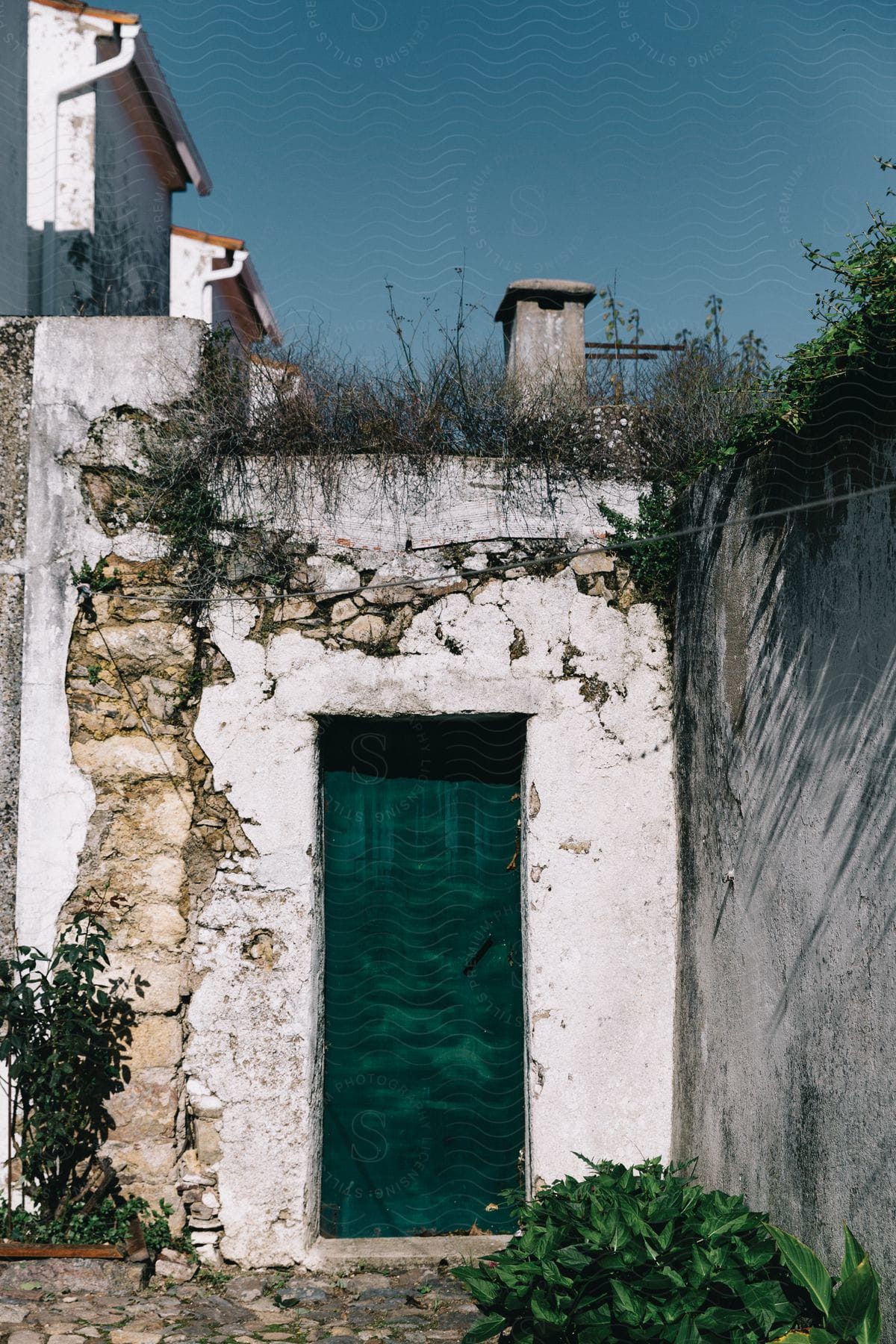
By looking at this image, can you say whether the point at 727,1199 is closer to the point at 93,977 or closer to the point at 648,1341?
the point at 648,1341

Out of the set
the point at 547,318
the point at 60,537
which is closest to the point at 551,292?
the point at 547,318

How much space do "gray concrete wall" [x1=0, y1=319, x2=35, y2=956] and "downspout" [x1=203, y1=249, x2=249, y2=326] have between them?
411cm

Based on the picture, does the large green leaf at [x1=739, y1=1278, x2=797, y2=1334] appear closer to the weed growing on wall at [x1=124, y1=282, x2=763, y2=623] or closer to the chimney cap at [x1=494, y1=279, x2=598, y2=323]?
the weed growing on wall at [x1=124, y1=282, x2=763, y2=623]

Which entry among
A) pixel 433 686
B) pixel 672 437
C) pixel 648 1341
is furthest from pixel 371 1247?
pixel 672 437

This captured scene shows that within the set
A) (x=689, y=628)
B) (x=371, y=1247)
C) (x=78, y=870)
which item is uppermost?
(x=689, y=628)

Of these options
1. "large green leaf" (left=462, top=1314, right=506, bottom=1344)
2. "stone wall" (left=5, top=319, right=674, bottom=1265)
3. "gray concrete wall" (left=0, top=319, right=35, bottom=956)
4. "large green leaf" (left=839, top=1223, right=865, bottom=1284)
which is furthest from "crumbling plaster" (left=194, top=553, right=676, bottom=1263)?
"large green leaf" (left=839, top=1223, right=865, bottom=1284)

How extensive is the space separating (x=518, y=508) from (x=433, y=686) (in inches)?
35.8

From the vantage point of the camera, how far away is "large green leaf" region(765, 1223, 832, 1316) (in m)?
2.86

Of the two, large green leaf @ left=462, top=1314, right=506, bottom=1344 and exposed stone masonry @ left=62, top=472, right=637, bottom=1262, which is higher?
exposed stone masonry @ left=62, top=472, right=637, bottom=1262

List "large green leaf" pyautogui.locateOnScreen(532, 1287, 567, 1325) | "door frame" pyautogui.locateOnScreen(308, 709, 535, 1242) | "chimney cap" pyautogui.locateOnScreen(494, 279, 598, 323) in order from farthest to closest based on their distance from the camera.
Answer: "chimney cap" pyautogui.locateOnScreen(494, 279, 598, 323), "door frame" pyautogui.locateOnScreen(308, 709, 535, 1242), "large green leaf" pyautogui.locateOnScreen(532, 1287, 567, 1325)

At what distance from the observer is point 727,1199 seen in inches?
141

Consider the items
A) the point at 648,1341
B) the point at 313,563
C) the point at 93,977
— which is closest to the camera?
the point at 648,1341

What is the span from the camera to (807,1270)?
2.92 metres

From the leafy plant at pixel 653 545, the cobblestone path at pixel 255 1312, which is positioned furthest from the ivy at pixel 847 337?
the cobblestone path at pixel 255 1312
